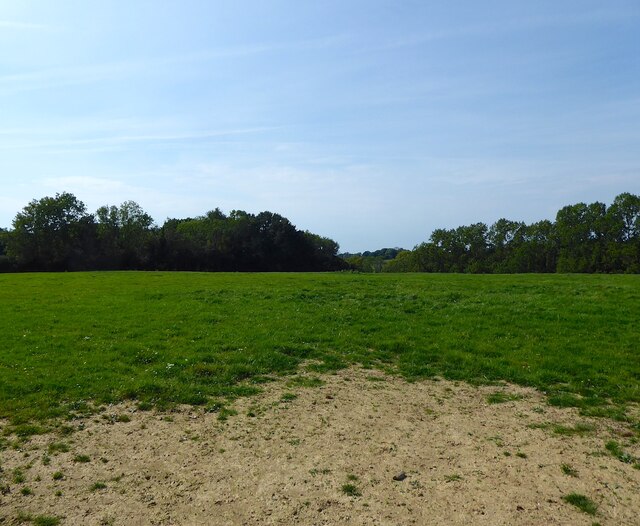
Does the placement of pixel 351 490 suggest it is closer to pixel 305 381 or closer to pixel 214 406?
pixel 214 406

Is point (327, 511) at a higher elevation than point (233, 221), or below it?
below

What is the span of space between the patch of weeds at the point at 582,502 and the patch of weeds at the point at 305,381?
518 cm

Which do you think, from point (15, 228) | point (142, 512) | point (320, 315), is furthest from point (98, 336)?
point (15, 228)

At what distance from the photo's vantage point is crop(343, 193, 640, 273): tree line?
261ft

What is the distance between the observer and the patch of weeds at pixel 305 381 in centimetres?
994

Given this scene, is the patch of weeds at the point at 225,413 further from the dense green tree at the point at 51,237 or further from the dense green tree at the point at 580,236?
the dense green tree at the point at 580,236

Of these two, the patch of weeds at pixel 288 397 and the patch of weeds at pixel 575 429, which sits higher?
the patch of weeds at pixel 288 397

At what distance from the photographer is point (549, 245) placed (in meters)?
90.1

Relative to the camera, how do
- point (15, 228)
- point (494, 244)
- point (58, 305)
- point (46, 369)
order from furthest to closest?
point (494, 244) < point (15, 228) < point (58, 305) < point (46, 369)

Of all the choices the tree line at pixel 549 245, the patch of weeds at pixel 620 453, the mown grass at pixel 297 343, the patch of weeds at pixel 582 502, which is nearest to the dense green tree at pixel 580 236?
the tree line at pixel 549 245

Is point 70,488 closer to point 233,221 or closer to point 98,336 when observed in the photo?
point 98,336

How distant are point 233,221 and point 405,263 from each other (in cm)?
4021

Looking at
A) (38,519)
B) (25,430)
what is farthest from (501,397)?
(25,430)

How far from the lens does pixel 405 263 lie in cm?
11438
